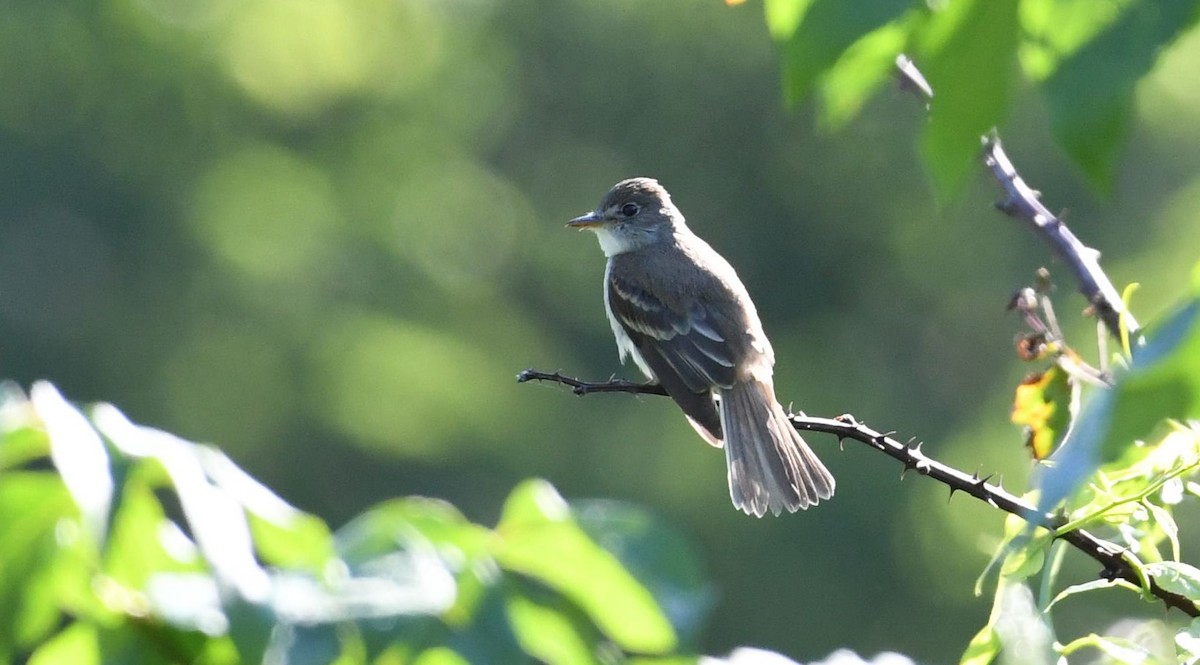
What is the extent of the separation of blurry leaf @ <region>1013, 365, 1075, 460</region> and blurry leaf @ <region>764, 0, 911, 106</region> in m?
1.24

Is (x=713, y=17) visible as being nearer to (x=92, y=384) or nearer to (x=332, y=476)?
(x=332, y=476)

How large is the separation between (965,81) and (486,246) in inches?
871

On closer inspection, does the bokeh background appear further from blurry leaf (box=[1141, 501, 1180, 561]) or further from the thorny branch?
blurry leaf (box=[1141, 501, 1180, 561])


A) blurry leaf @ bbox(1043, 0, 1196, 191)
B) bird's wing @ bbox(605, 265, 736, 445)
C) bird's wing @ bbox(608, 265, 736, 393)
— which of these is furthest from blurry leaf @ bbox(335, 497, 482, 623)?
bird's wing @ bbox(608, 265, 736, 393)

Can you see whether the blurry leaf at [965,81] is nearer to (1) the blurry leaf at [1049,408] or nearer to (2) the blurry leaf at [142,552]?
(2) the blurry leaf at [142,552]

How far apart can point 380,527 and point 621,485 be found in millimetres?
17846

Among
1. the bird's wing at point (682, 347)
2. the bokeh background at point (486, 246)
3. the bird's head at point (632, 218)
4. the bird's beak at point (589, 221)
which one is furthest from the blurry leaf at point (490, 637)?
the bokeh background at point (486, 246)

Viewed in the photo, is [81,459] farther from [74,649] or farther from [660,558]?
[660,558]

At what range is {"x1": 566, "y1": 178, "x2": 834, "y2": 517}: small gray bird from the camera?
169 inches

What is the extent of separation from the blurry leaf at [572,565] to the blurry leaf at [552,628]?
0.07 ft

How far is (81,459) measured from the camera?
1548 millimetres

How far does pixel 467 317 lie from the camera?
22.3 meters

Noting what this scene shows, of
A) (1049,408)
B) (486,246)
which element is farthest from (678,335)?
(486,246)

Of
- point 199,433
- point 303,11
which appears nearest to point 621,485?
point 199,433
